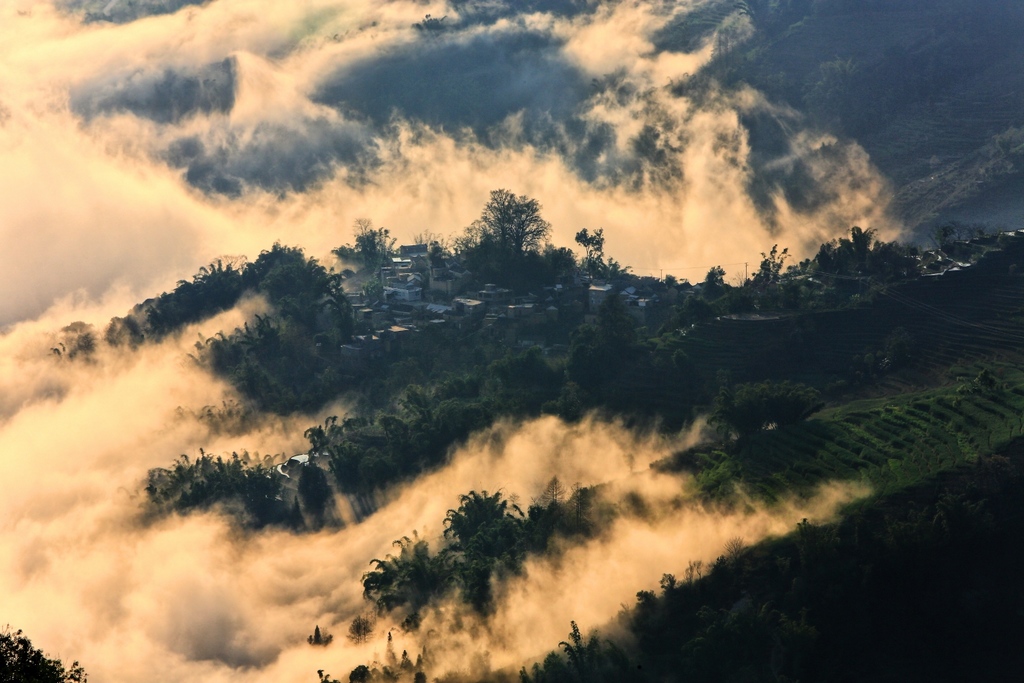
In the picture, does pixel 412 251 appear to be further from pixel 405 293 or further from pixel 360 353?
pixel 360 353

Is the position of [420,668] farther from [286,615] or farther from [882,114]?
[882,114]

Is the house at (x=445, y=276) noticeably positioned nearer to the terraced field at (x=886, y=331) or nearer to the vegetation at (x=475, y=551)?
the terraced field at (x=886, y=331)

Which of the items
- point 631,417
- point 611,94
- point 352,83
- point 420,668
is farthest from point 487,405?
point 352,83

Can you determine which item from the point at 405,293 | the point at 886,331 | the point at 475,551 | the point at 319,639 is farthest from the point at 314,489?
the point at 886,331

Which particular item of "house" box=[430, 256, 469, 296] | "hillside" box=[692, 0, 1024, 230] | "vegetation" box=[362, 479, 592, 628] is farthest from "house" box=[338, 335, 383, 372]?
"hillside" box=[692, 0, 1024, 230]

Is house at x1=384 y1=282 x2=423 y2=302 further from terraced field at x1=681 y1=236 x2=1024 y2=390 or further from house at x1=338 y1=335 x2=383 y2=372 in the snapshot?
terraced field at x1=681 y1=236 x2=1024 y2=390

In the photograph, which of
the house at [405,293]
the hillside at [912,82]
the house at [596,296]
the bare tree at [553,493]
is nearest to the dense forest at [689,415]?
the house at [596,296]
